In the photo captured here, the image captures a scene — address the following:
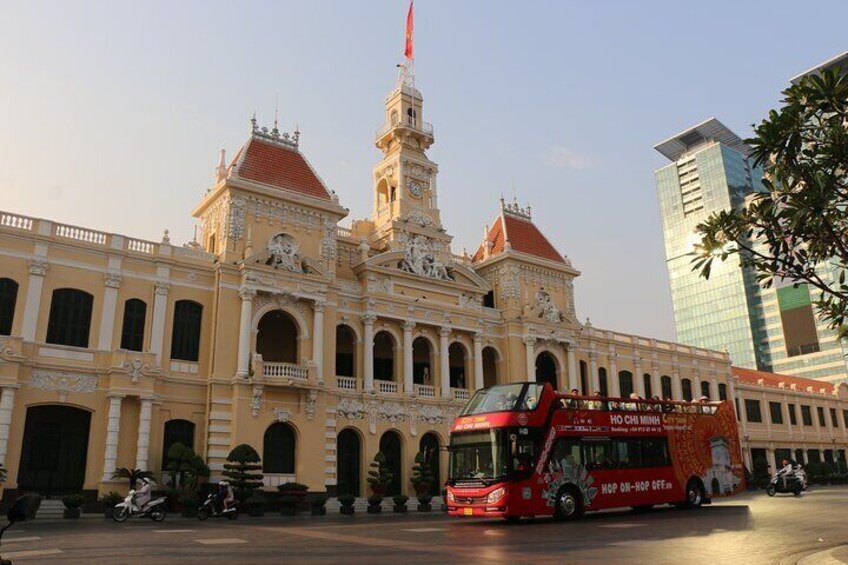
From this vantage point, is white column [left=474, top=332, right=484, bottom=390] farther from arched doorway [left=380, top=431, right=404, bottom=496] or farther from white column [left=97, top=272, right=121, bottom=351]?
A: white column [left=97, top=272, right=121, bottom=351]

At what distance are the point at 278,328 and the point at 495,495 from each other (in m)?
19.2

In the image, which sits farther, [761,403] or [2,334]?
[761,403]

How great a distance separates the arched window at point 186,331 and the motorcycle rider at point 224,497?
857cm

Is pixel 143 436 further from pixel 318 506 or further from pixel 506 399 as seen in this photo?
pixel 506 399

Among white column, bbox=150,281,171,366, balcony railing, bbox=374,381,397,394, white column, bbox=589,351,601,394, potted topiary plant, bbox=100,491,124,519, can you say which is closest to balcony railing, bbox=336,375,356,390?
balcony railing, bbox=374,381,397,394

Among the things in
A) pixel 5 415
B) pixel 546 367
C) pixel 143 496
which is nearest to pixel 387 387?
pixel 546 367

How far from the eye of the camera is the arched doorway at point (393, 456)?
34.2 m

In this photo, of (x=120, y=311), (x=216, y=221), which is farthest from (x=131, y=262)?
(x=216, y=221)

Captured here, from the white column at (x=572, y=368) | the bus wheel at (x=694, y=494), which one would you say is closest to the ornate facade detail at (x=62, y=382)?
the bus wheel at (x=694, y=494)

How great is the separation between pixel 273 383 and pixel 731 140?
5014 inches

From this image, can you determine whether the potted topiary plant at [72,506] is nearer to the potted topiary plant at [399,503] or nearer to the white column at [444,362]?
the potted topiary plant at [399,503]

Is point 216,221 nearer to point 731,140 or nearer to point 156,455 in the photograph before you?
point 156,455

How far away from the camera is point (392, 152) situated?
4216 centimetres

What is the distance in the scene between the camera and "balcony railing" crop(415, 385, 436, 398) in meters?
36.1
